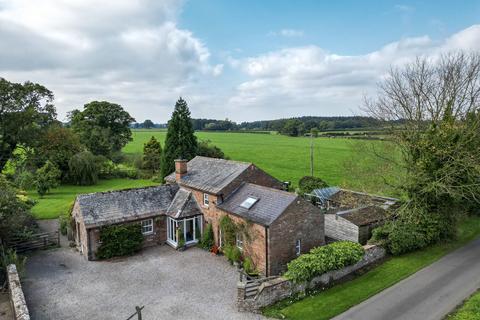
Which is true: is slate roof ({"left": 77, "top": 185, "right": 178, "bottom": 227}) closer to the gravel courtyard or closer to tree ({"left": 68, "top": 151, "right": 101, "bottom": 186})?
the gravel courtyard

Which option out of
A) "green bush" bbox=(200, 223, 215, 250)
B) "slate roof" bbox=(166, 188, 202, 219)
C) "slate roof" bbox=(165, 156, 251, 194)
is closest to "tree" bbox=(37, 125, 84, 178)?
"slate roof" bbox=(165, 156, 251, 194)

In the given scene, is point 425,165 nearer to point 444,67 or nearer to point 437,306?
point 444,67

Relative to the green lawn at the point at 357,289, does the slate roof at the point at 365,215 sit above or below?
above

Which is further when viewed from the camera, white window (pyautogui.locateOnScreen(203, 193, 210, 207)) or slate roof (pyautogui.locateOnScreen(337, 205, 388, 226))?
white window (pyautogui.locateOnScreen(203, 193, 210, 207))

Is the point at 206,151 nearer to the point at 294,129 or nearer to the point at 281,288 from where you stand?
the point at 281,288

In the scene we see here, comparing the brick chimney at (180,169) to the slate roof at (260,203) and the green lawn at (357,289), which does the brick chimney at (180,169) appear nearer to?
the slate roof at (260,203)

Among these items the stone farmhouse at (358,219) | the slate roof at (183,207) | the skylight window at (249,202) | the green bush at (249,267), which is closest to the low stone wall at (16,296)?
the slate roof at (183,207)
